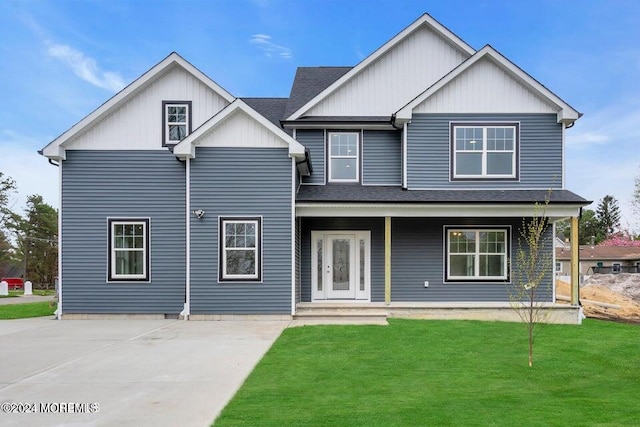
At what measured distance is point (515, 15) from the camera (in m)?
21.9

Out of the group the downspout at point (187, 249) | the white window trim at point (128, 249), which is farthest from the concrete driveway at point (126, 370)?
the white window trim at point (128, 249)

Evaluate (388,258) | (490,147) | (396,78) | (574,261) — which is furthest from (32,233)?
(574,261)

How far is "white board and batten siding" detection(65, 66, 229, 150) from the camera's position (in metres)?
14.2

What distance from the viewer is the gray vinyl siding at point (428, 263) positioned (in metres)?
15.0

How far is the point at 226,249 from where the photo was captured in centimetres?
1364

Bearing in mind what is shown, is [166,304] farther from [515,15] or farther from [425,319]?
[515,15]

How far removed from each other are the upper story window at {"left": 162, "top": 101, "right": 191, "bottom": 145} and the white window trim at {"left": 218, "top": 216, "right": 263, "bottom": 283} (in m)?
2.85

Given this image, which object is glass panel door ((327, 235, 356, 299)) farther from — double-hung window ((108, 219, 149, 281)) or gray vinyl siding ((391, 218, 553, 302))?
double-hung window ((108, 219, 149, 281))

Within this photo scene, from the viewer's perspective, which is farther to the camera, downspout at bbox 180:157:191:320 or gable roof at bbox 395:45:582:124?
gable roof at bbox 395:45:582:124

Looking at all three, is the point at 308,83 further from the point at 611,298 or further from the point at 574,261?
the point at 611,298

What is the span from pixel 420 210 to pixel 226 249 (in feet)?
17.8

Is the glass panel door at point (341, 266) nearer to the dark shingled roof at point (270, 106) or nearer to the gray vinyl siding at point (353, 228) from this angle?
the gray vinyl siding at point (353, 228)

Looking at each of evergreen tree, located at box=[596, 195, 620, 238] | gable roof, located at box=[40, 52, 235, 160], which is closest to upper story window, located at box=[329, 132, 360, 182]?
gable roof, located at box=[40, 52, 235, 160]

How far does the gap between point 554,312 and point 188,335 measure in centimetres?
972
